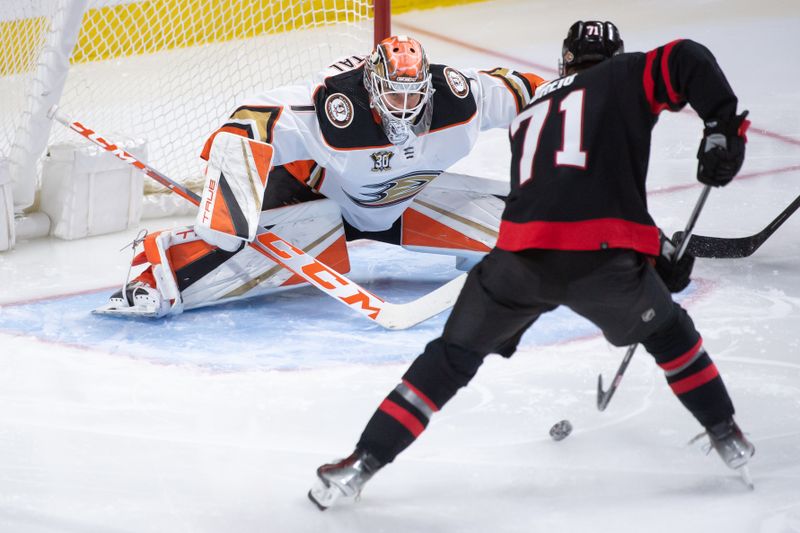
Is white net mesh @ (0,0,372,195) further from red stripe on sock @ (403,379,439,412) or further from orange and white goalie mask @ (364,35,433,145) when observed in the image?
red stripe on sock @ (403,379,439,412)

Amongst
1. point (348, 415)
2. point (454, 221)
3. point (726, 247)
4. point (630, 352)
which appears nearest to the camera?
point (630, 352)

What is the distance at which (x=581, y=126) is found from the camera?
6.17 ft

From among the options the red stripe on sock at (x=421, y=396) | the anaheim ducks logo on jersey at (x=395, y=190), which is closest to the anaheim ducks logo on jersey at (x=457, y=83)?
the anaheim ducks logo on jersey at (x=395, y=190)

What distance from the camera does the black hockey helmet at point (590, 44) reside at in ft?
6.88

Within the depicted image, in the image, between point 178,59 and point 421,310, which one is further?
point 178,59

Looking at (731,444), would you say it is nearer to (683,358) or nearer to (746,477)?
(746,477)

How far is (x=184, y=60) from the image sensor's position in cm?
493

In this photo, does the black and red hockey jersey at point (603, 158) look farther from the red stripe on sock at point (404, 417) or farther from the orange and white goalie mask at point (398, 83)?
the orange and white goalie mask at point (398, 83)

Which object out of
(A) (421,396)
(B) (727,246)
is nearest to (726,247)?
(B) (727,246)

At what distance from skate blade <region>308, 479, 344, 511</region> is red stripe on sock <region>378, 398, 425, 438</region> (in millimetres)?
163

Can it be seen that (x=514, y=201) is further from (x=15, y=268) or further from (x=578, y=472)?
(x=15, y=268)

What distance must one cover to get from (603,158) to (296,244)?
153 cm

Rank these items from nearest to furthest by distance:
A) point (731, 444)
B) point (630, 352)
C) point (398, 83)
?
point (731, 444)
point (630, 352)
point (398, 83)

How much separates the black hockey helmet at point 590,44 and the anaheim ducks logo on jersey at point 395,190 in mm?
1115
